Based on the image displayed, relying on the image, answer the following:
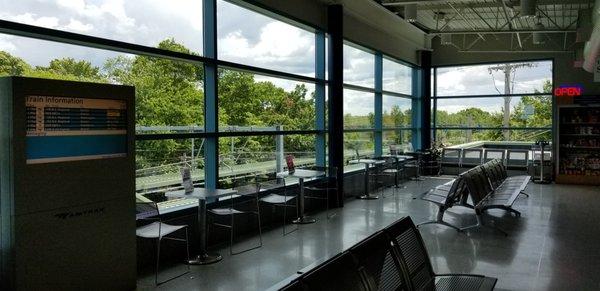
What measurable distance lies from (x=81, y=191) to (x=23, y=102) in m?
0.76

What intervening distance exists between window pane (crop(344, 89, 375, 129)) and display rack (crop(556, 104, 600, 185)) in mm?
4667

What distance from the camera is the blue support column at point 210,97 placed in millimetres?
5609

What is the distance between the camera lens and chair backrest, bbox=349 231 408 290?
209cm

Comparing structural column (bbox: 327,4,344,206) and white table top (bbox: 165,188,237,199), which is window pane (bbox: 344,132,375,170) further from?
white table top (bbox: 165,188,237,199)

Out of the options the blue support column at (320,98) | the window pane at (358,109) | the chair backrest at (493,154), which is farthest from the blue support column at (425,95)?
the blue support column at (320,98)

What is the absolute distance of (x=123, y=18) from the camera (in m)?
4.64

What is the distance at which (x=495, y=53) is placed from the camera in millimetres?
12078

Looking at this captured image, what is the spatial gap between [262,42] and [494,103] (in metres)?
7.97

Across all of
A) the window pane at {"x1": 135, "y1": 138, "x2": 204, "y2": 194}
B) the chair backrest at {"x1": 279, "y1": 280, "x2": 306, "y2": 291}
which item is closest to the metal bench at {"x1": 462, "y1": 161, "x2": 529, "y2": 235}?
the window pane at {"x1": 135, "y1": 138, "x2": 204, "y2": 194}

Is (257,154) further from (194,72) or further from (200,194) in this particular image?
(200,194)

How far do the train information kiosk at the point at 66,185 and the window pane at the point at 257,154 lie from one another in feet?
6.69

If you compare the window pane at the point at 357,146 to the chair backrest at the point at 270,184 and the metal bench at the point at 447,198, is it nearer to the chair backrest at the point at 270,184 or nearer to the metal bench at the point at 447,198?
the metal bench at the point at 447,198

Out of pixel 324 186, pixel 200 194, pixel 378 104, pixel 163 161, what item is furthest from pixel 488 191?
pixel 163 161

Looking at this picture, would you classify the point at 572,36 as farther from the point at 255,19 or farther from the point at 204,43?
the point at 204,43
